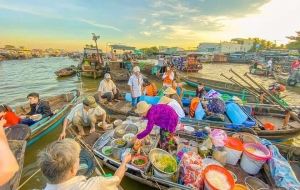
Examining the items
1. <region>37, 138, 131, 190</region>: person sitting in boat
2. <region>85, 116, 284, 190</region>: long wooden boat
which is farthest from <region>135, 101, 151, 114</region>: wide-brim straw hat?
<region>37, 138, 131, 190</region>: person sitting in boat

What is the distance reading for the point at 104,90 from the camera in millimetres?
7570

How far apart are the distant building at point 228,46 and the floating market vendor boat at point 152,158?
57.7 m

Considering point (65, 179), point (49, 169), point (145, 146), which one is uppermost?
point (49, 169)

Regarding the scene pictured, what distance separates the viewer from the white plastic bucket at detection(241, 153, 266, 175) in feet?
11.2

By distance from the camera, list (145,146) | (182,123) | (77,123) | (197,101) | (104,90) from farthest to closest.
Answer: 1. (104,90)
2. (197,101)
3. (182,123)
4. (77,123)
5. (145,146)

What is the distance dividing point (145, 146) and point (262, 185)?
2.88 meters

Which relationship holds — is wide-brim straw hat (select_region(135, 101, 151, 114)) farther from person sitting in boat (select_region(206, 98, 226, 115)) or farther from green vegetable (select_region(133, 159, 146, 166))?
person sitting in boat (select_region(206, 98, 226, 115))

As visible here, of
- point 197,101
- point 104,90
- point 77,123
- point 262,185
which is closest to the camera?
point 262,185

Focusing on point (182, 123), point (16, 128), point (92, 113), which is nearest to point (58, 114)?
point (16, 128)

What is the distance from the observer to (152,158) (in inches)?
136

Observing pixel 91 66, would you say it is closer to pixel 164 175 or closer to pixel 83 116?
pixel 83 116

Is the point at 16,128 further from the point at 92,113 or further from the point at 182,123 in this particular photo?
the point at 182,123

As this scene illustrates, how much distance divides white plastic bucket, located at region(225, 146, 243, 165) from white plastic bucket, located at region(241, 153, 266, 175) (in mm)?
115

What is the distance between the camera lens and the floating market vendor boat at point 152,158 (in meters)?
3.19
